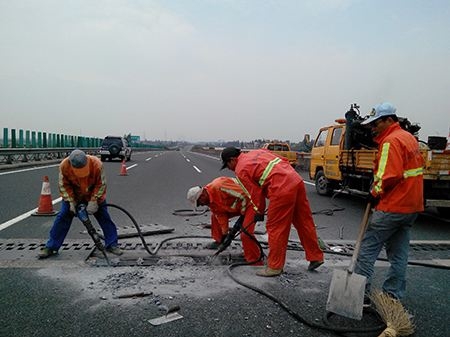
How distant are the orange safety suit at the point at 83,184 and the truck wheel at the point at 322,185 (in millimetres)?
7745

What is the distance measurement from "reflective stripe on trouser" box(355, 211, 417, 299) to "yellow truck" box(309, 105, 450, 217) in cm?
430

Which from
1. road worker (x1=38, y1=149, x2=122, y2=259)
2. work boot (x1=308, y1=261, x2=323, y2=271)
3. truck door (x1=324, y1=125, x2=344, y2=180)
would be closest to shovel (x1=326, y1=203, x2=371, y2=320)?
work boot (x1=308, y1=261, x2=323, y2=271)

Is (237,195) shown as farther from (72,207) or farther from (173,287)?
(72,207)

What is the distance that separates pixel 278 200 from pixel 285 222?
274mm

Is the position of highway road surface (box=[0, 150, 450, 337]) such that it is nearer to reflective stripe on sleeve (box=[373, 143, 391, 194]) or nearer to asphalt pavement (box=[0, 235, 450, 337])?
asphalt pavement (box=[0, 235, 450, 337])

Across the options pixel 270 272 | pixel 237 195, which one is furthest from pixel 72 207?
pixel 270 272

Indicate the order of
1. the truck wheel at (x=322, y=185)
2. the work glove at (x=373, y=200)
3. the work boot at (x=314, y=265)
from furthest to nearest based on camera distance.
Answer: the truck wheel at (x=322, y=185) → the work boot at (x=314, y=265) → the work glove at (x=373, y=200)

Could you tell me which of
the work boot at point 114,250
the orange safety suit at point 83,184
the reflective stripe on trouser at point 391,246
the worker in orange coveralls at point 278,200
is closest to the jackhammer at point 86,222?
the orange safety suit at point 83,184

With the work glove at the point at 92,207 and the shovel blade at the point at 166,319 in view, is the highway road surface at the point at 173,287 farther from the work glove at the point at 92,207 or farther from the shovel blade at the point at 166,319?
the work glove at the point at 92,207

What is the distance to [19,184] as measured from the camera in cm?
1130

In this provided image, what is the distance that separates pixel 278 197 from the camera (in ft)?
13.7

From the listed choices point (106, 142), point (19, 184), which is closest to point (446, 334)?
point (19, 184)

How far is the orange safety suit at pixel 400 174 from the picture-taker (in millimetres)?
3328

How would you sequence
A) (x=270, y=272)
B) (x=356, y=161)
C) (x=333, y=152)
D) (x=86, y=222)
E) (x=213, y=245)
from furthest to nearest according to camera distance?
1. (x=333, y=152)
2. (x=356, y=161)
3. (x=213, y=245)
4. (x=86, y=222)
5. (x=270, y=272)
